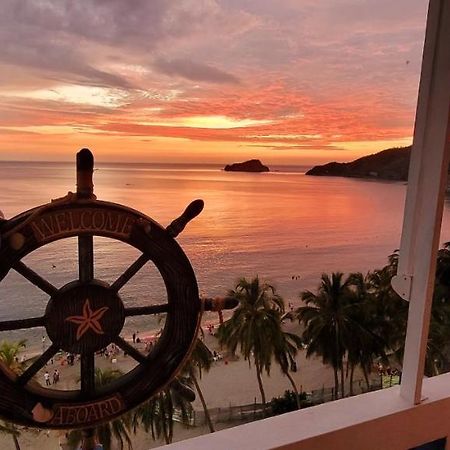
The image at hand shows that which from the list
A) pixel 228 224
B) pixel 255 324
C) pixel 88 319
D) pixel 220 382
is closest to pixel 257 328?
pixel 255 324

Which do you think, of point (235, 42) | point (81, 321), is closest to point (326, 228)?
point (235, 42)

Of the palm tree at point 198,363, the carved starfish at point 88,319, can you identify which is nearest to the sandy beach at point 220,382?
the palm tree at point 198,363

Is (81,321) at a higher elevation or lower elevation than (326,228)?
lower

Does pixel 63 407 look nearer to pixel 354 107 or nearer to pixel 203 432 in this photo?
pixel 203 432

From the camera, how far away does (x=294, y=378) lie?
144 centimetres

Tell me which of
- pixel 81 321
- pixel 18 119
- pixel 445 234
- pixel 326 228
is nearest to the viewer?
pixel 81 321

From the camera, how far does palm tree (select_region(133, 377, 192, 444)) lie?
1211 mm

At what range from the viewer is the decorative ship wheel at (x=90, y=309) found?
35.1 inches

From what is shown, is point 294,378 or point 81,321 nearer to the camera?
point 81,321

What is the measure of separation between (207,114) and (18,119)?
1.41 ft

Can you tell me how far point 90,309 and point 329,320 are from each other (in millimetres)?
717

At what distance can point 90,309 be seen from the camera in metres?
0.95

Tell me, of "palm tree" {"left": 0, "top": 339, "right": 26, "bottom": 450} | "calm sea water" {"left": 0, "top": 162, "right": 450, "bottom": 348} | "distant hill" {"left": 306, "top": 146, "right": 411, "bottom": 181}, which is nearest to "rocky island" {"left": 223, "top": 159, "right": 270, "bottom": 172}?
"calm sea water" {"left": 0, "top": 162, "right": 450, "bottom": 348}

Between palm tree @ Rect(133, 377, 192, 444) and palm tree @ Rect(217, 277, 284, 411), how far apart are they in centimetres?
17
